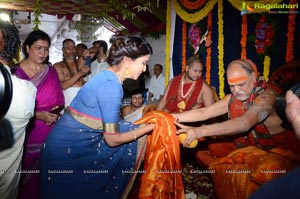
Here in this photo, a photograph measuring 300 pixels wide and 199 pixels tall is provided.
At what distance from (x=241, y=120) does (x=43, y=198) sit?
6.27 ft

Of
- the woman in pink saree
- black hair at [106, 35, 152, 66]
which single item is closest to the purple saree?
the woman in pink saree

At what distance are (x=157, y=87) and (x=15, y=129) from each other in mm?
5382

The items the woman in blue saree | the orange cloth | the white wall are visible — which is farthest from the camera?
the white wall

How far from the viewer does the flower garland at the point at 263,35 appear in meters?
3.97

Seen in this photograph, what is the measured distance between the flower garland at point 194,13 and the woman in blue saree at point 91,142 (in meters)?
3.34

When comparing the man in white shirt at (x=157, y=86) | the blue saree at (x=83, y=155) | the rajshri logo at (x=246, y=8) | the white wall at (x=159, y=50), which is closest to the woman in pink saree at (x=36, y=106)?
the blue saree at (x=83, y=155)

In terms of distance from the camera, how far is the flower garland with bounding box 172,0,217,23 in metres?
5.06

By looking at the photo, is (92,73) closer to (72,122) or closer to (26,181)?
(26,181)

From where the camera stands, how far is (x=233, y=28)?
15.3 feet

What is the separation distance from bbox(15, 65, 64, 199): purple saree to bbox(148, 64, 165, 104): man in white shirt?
436 centimetres

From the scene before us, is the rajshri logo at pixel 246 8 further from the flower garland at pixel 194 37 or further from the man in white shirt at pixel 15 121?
the man in white shirt at pixel 15 121

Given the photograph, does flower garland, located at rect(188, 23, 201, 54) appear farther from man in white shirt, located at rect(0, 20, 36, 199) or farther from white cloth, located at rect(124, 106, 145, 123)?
man in white shirt, located at rect(0, 20, 36, 199)

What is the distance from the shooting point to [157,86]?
741 cm

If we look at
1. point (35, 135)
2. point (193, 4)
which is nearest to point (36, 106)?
point (35, 135)
